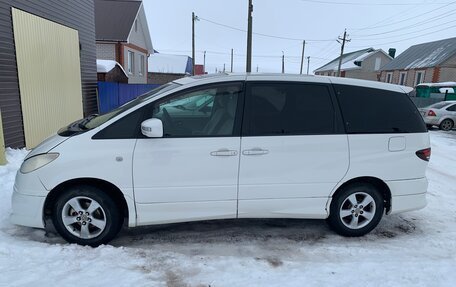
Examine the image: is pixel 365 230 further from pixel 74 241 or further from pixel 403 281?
pixel 74 241

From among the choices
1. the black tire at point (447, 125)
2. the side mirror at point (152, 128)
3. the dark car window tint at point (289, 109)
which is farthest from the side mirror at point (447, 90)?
the side mirror at point (152, 128)

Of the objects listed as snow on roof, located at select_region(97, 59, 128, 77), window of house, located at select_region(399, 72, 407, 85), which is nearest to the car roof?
snow on roof, located at select_region(97, 59, 128, 77)

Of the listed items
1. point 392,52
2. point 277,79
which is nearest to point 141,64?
point 277,79

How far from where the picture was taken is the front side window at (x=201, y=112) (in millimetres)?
3785

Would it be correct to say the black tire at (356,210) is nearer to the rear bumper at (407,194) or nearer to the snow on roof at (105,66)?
the rear bumper at (407,194)

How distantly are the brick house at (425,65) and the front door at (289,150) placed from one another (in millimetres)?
35829

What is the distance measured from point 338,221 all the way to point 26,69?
7.05 m

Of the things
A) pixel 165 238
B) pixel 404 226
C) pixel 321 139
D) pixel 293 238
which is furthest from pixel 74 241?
pixel 404 226

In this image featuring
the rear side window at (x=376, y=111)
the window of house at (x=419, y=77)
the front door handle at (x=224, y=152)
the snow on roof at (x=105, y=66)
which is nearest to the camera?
the front door handle at (x=224, y=152)

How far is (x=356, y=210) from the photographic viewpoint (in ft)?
13.8

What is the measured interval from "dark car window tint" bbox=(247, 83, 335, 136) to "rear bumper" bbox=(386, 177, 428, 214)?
1060mm

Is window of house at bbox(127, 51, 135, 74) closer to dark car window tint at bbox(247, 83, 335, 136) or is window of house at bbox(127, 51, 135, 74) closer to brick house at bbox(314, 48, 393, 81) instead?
dark car window tint at bbox(247, 83, 335, 136)

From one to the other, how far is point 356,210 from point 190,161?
2030 millimetres

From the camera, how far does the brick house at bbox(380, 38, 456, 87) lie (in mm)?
33875
